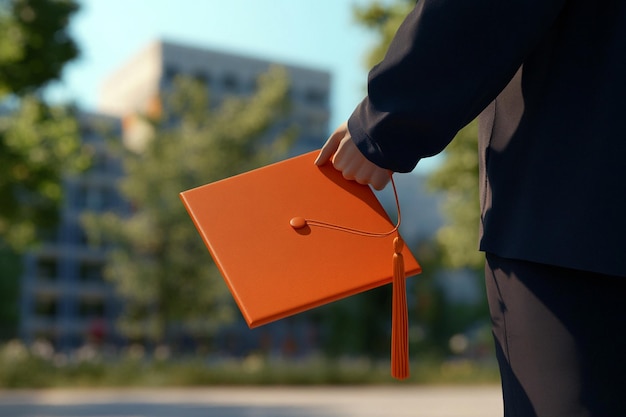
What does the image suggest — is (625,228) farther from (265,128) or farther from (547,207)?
(265,128)

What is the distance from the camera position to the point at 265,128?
20.7 metres

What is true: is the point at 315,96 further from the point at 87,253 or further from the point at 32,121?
the point at 32,121

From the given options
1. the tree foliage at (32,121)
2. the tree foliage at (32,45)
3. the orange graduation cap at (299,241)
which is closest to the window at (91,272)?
the tree foliage at (32,121)

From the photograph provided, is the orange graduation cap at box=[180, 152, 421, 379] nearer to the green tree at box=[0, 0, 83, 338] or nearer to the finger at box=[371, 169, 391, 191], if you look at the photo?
the finger at box=[371, 169, 391, 191]

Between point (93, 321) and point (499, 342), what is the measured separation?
2501 inches

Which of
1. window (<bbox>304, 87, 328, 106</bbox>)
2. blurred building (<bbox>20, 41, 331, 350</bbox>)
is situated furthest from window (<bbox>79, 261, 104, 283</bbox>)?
window (<bbox>304, 87, 328, 106</bbox>)

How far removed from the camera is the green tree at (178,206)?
19906mm

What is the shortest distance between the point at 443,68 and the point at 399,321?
0.50 m

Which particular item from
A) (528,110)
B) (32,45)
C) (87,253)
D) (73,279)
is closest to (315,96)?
(87,253)

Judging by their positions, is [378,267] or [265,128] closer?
[378,267]

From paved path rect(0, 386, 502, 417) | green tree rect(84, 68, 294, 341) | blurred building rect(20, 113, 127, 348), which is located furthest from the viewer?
blurred building rect(20, 113, 127, 348)

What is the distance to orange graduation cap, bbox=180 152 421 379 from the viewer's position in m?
1.60

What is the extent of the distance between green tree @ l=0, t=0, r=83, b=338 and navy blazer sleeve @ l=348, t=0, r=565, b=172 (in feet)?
45.0

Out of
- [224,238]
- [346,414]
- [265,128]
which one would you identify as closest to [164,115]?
[265,128]
